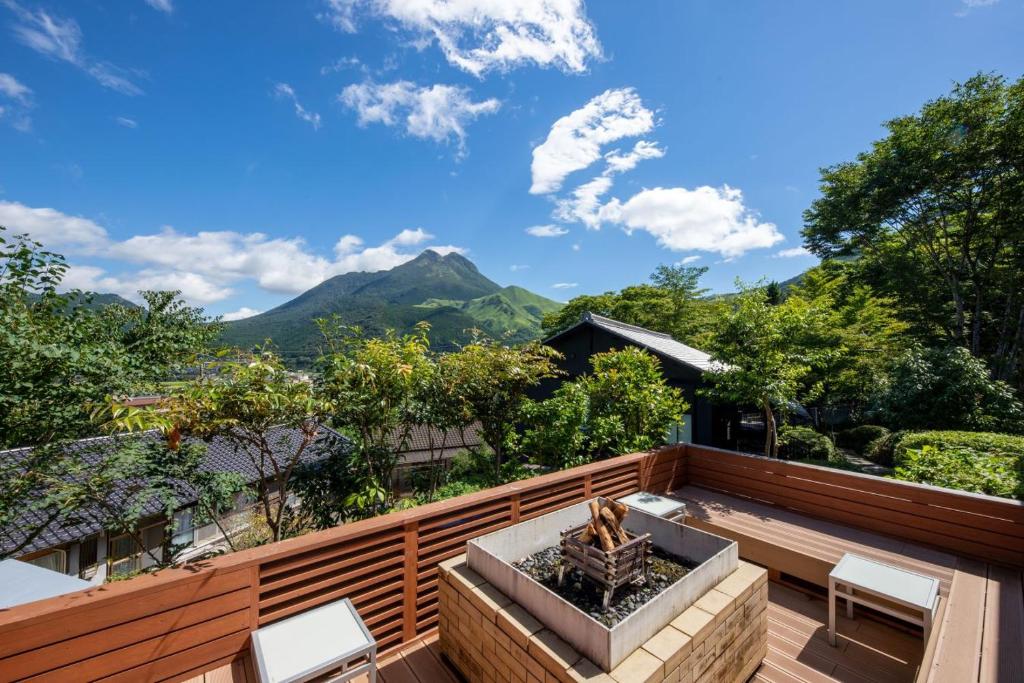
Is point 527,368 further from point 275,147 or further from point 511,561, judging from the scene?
point 275,147

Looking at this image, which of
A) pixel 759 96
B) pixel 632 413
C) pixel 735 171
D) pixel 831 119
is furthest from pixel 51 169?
pixel 831 119

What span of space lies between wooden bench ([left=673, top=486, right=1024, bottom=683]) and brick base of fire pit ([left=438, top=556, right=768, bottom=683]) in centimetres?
77

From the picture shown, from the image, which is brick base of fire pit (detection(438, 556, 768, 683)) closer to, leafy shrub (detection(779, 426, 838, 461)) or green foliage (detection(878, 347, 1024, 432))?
leafy shrub (detection(779, 426, 838, 461))

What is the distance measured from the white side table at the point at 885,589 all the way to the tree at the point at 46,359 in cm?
521

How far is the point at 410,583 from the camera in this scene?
8.60ft

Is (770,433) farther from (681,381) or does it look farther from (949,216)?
(949,216)

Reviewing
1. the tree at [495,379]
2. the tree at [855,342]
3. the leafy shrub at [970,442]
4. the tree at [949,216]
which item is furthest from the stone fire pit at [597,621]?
the tree at [949,216]

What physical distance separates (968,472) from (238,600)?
21.5ft

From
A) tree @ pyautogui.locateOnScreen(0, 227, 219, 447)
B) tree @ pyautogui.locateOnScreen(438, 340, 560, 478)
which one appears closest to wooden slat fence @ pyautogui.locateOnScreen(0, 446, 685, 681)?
tree @ pyautogui.locateOnScreen(438, 340, 560, 478)

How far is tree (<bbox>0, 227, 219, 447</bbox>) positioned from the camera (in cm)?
368

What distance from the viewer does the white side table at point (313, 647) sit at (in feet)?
5.78

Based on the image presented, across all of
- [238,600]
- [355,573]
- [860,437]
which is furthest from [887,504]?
[860,437]

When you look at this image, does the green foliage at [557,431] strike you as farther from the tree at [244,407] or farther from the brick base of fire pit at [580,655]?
the tree at [244,407]

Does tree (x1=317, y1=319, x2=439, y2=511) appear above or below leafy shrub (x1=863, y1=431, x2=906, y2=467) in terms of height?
above
